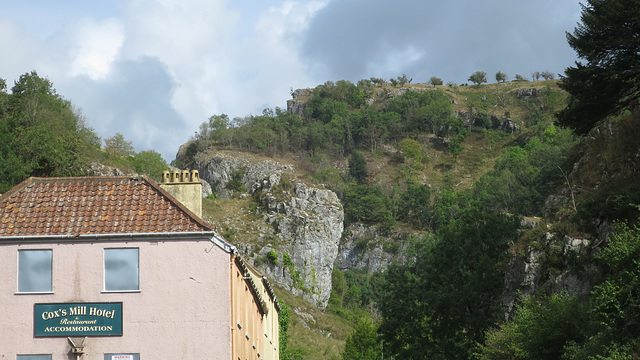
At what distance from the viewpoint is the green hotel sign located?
24.9m

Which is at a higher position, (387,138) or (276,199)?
(387,138)

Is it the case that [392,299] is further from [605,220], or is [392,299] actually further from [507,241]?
[605,220]

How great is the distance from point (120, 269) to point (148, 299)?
1269 millimetres

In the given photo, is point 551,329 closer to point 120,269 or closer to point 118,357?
point 118,357

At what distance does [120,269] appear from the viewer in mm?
25516

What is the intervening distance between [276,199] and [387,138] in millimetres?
83328

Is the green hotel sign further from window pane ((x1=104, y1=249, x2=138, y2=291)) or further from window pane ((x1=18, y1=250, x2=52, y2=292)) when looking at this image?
window pane ((x1=18, y1=250, x2=52, y2=292))

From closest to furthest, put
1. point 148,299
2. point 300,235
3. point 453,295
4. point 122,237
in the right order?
point 148,299 → point 122,237 → point 453,295 → point 300,235

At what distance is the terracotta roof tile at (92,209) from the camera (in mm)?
25609

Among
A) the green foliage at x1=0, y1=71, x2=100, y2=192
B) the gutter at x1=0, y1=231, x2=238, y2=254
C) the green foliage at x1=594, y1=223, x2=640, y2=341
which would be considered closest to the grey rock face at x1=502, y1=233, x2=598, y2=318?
the green foliage at x1=594, y1=223, x2=640, y2=341

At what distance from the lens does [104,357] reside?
2470cm

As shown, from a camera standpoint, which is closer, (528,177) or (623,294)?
(623,294)

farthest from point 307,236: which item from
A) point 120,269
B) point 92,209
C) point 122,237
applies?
point 122,237

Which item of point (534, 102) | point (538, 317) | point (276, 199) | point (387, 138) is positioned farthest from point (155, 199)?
point (534, 102)
